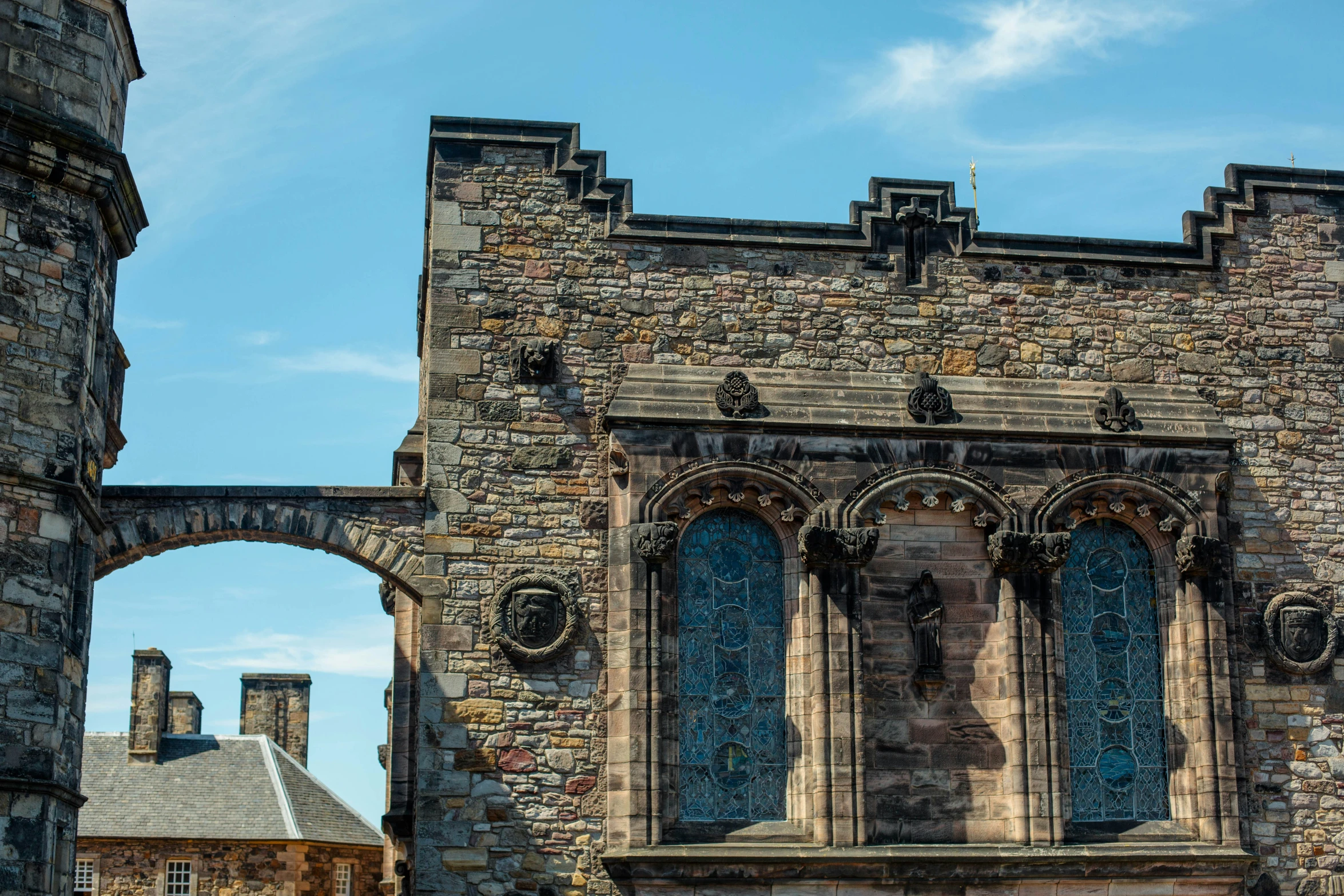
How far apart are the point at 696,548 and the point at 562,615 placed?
134 cm

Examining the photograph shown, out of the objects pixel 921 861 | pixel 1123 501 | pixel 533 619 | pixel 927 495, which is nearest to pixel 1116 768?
pixel 921 861

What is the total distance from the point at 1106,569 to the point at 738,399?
367 centimetres

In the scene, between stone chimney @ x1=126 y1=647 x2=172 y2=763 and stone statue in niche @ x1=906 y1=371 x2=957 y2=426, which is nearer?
stone statue in niche @ x1=906 y1=371 x2=957 y2=426

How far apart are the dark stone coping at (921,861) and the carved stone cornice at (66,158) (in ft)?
21.1

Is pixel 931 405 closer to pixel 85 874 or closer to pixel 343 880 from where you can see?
pixel 343 880

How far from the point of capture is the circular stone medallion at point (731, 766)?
15023mm

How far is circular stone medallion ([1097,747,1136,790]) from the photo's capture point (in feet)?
50.9

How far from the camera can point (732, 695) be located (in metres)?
15.2

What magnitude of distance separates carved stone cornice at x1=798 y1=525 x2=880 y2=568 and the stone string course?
5.62 ft

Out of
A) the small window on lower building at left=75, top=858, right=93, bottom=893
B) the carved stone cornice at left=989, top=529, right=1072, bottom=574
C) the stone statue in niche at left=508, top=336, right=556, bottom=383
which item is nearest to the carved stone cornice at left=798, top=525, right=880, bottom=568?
the carved stone cornice at left=989, top=529, right=1072, bottom=574

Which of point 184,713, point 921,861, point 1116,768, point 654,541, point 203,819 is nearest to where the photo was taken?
point 921,861

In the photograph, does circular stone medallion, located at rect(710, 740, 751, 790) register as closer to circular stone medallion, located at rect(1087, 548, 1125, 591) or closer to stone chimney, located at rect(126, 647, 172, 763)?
circular stone medallion, located at rect(1087, 548, 1125, 591)

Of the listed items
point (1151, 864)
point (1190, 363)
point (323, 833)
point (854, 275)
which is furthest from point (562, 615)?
point (323, 833)

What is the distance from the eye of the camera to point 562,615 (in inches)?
594
